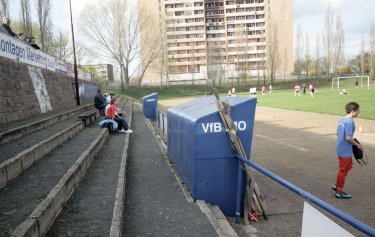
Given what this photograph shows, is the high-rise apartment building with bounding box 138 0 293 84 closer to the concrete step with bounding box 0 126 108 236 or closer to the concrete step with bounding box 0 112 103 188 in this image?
the concrete step with bounding box 0 112 103 188

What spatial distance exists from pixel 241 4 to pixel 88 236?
370ft

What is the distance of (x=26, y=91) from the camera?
11852mm

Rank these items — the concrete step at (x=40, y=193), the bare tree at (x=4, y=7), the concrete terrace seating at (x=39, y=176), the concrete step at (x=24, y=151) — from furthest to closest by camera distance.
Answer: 1. the bare tree at (x=4, y=7)
2. the concrete step at (x=24, y=151)
3. the concrete terrace seating at (x=39, y=176)
4. the concrete step at (x=40, y=193)

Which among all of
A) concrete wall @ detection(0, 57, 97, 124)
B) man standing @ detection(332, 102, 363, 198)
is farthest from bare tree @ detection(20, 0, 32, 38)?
man standing @ detection(332, 102, 363, 198)

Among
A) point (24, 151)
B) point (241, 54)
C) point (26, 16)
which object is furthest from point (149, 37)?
point (24, 151)

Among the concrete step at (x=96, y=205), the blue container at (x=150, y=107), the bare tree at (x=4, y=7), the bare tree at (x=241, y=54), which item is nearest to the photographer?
the concrete step at (x=96, y=205)

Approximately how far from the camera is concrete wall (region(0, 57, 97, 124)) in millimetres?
9992

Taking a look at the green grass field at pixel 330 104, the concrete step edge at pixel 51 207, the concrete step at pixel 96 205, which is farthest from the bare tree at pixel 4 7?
the concrete step edge at pixel 51 207

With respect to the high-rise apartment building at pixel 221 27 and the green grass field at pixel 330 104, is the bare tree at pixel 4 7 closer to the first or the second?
the green grass field at pixel 330 104

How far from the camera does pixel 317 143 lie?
11.6 m

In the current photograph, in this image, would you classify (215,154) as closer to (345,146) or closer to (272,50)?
(345,146)

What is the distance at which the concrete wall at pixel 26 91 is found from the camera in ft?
32.8

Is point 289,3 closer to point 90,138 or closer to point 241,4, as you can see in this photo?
point 241,4

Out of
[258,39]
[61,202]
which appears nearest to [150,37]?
[258,39]
